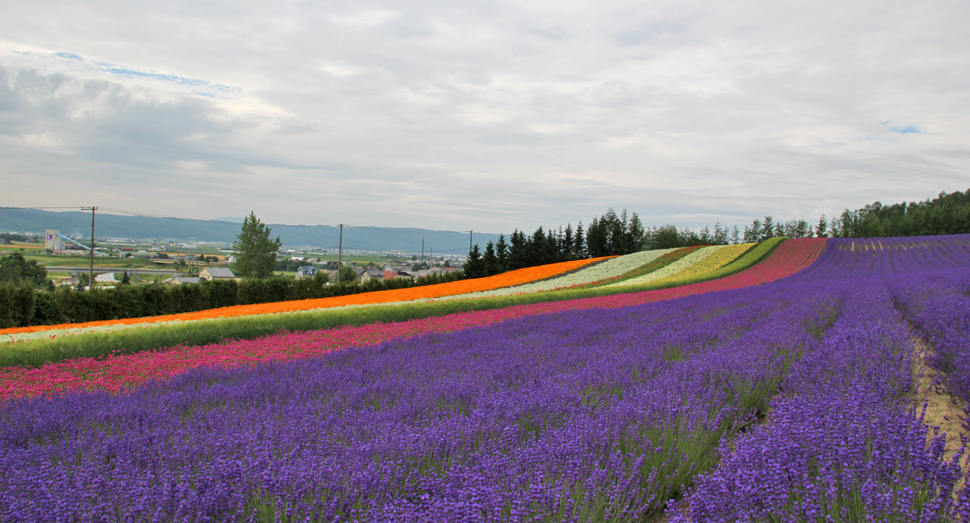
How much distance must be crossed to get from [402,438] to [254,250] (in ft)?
212

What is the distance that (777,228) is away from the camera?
107125 millimetres

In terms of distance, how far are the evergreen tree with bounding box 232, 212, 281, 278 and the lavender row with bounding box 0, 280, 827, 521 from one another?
55.9 meters

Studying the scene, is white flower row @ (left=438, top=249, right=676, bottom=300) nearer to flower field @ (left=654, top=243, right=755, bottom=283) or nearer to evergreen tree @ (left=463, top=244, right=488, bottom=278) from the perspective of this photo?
flower field @ (left=654, top=243, right=755, bottom=283)

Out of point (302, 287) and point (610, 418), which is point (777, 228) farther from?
point (610, 418)

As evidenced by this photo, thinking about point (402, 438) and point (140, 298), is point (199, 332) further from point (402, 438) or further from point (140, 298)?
point (140, 298)

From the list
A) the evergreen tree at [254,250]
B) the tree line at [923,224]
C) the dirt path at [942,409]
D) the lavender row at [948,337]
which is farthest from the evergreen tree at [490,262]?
the tree line at [923,224]

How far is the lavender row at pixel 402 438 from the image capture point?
206cm

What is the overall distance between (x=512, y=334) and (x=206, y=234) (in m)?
68.8

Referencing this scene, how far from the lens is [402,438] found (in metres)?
2.66

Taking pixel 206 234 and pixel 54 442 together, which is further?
pixel 206 234

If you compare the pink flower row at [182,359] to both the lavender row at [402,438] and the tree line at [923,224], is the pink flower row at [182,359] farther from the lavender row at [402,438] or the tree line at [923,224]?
the tree line at [923,224]

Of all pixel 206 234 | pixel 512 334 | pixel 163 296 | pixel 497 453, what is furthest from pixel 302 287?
pixel 206 234

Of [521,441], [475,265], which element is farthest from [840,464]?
[475,265]

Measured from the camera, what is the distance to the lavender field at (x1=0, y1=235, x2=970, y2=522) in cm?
196
